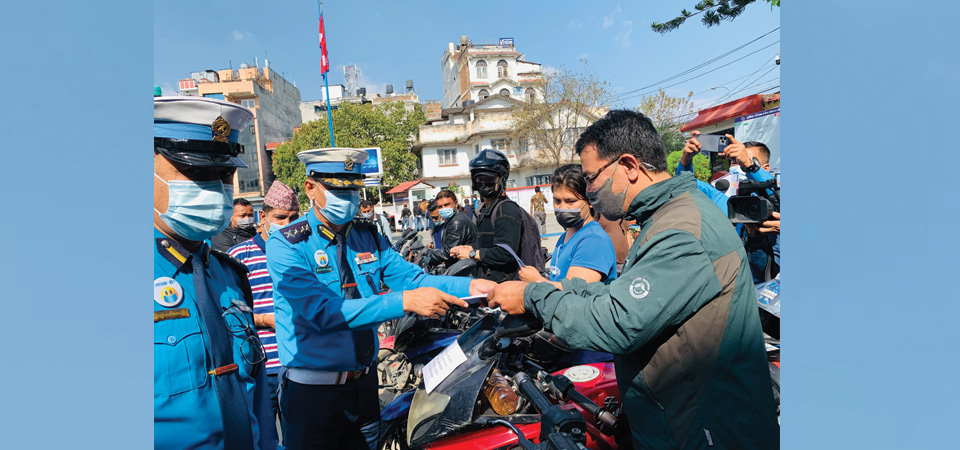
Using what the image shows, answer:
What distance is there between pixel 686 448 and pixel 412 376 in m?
3.18

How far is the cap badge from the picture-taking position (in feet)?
5.32

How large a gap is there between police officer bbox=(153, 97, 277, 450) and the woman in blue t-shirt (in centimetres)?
167

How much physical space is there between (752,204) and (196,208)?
10.4 ft

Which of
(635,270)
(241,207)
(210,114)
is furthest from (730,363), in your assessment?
(241,207)

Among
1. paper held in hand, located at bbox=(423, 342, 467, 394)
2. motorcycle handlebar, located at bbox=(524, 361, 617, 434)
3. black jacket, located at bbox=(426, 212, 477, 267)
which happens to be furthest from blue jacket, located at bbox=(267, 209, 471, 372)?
black jacket, located at bbox=(426, 212, 477, 267)

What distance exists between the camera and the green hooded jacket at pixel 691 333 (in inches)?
58.6

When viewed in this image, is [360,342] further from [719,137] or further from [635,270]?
[719,137]

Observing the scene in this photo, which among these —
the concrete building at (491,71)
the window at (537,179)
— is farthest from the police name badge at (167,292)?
the concrete building at (491,71)

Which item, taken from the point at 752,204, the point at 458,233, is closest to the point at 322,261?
the point at 752,204

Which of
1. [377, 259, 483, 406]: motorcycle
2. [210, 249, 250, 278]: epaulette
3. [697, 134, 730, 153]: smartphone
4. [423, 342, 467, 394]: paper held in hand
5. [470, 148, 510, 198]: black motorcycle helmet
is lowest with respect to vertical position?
[377, 259, 483, 406]: motorcycle

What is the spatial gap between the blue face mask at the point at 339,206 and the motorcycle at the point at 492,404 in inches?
39.2

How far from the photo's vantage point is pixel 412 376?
14.3ft

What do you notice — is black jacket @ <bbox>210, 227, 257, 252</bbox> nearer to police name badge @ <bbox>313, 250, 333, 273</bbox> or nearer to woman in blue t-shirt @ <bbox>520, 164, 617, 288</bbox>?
police name badge @ <bbox>313, 250, 333, 273</bbox>

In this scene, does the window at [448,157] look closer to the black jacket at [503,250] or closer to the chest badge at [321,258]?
the black jacket at [503,250]
